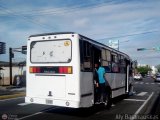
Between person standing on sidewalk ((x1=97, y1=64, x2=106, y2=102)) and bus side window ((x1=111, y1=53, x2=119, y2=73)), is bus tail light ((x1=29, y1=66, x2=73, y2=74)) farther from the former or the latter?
bus side window ((x1=111, y1=53, x2=119, y2=73))

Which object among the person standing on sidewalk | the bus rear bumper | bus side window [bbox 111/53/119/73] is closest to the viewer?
the bus rear bumper

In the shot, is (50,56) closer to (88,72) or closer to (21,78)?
(88,72)

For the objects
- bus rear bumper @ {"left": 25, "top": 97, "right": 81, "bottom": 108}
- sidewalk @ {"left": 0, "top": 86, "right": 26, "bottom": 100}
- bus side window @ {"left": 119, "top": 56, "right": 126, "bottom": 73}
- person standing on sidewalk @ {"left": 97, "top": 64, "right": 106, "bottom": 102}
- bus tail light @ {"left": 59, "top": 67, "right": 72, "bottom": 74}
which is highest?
bus side window @ {"left": 119, "top": 56, "right": 126, "bottom": 73}

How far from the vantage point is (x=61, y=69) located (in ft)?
38.2

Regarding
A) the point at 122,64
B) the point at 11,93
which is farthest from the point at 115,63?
the point at 11,93

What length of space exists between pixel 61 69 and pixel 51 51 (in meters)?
0.88

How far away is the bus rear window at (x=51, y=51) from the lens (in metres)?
11.6

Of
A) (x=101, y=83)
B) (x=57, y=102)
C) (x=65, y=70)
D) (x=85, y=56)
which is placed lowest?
(x=57, y=102)

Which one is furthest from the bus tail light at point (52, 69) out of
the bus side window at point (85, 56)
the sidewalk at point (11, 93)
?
the sidewalk at point (11, 93)

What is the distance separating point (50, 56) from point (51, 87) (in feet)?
3.97

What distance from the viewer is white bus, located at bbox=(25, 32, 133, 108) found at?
11.3 meters

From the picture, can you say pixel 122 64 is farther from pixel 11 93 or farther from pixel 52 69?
pixel 11 93

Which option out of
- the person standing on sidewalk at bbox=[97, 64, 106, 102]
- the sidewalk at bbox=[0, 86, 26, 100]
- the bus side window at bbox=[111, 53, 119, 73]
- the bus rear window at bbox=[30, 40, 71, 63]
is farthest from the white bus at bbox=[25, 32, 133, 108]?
the sidewalk at bbox=[0, 86, 26, 100]

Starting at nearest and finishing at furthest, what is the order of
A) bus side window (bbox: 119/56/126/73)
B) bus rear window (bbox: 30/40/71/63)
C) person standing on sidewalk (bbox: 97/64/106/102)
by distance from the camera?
bus rear window (bbox: 30/40/71/63) < person standing on sidewalk (bbox: 97/64/106/102) < bus side window (bbox: 119/56/126/73)
